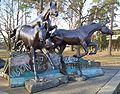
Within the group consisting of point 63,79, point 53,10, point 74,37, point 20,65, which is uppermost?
point 53,10

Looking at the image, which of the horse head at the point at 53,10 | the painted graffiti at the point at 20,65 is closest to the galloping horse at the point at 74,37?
the painted graffiti at the point at 20,65

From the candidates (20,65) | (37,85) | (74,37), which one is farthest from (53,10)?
(74,37)

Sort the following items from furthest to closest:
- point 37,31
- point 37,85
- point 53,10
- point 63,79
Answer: point 63,79 < point 37,31 < point 53,10 < point 37,85

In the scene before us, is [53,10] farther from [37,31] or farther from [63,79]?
[63,79]

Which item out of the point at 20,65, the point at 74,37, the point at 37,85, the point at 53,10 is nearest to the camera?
the point at 37,85

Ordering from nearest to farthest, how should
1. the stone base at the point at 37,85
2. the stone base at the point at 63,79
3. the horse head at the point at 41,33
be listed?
the stone base at the point at 37,85, the horse head at the point at 41,33, the stone base at the point at 63,79

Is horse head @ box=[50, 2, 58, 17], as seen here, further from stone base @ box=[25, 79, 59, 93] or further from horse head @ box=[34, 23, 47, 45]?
stone base @ box=[25, 79, 59, 93]

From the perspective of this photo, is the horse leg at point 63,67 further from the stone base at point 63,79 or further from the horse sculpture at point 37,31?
the horse sculpture at point 37,31

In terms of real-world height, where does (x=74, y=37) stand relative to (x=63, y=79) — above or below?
above

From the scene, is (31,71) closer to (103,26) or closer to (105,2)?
(103,26)

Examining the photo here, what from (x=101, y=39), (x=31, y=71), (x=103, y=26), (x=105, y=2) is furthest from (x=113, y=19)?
(x=31, y=71)

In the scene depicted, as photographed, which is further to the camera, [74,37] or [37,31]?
[74,37]

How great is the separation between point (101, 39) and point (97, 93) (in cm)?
3431

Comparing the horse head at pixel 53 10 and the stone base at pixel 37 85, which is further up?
the horse head at pixel 53 10
